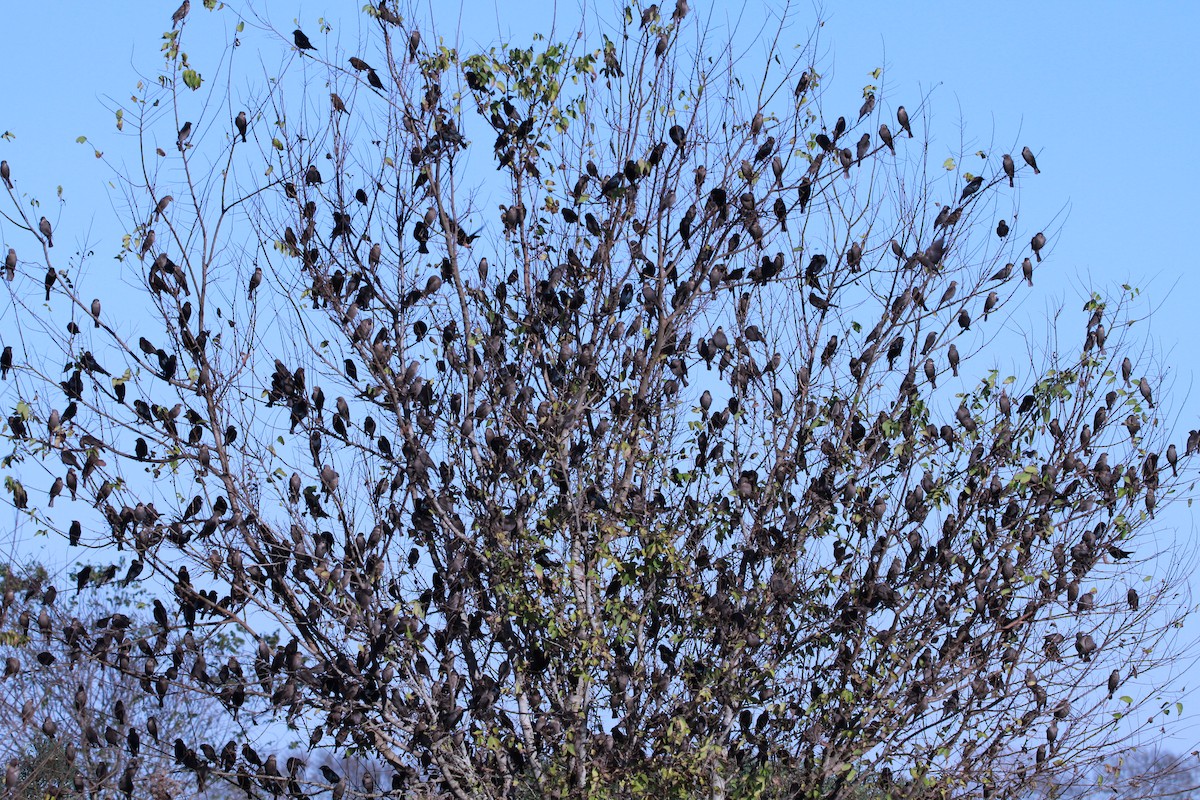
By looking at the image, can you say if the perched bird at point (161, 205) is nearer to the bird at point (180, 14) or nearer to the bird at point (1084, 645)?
the bird at point (180, 14)

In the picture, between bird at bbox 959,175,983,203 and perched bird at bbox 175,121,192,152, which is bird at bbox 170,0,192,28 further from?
bird at bbox 959,175,983,203

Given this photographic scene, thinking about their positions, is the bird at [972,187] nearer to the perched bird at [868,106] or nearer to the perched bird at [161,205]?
the perched bird at [868,106]

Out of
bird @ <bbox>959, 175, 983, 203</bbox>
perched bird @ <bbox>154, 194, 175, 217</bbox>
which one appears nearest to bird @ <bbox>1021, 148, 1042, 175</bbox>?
bird @ <bbox>959, 175, 983, 203</bbox>

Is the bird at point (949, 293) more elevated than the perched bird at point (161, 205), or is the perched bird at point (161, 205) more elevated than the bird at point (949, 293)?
the perched bird at point (161, 205)

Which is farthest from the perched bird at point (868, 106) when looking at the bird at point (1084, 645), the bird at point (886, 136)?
the bird at point (1084, 645)

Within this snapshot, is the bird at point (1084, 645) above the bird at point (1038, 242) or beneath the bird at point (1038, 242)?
beneath

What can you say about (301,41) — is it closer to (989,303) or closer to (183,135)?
(183,135)

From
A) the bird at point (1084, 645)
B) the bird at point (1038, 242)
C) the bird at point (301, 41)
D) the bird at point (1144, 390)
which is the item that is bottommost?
the bird at point (1084, 645)

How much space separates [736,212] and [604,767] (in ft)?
14.7

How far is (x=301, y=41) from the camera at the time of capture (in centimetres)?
1023

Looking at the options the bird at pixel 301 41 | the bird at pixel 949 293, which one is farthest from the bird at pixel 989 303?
the bird at pixel 301 41

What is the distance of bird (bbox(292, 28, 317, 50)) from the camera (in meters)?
10.2

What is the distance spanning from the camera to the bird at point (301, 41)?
401 inches

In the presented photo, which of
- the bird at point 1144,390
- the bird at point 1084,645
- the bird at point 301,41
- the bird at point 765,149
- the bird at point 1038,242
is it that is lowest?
the bird at point 1084,645
